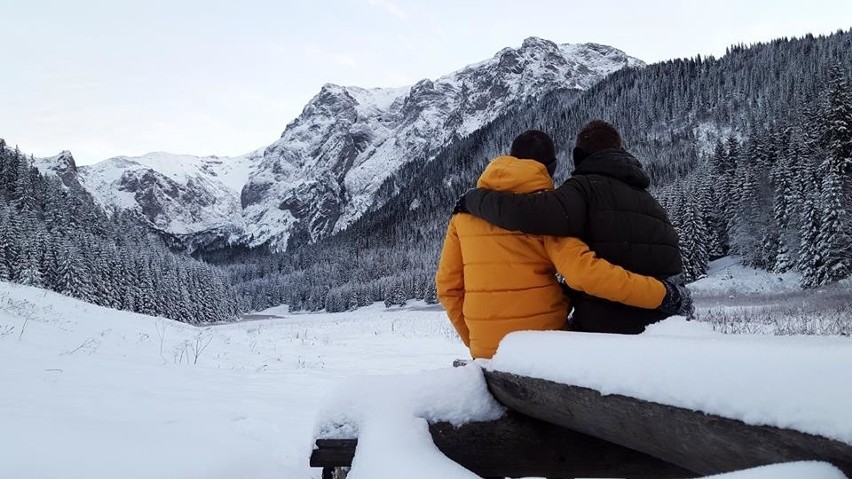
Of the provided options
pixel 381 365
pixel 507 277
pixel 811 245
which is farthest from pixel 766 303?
pixel 507 277

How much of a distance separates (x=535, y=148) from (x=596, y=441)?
1.77 metres

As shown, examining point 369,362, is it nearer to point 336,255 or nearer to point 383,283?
point 383,283

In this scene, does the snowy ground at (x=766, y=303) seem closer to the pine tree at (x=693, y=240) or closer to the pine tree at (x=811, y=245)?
the pine tree at (x=811, y=245)

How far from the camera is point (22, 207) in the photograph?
5341 centimetres

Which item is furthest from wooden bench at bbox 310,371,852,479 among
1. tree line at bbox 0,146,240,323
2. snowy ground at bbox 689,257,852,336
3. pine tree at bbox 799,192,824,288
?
tree line at bbox 0,146,240,323

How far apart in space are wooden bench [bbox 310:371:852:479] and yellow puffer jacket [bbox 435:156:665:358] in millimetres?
668

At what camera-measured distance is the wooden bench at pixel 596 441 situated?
105cm

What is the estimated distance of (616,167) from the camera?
9.97ft

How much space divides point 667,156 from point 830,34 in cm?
4876

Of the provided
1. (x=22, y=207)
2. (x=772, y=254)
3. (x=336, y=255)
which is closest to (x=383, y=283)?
(x=336, y=255)

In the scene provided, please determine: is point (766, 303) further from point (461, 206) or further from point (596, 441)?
point (596, 441)

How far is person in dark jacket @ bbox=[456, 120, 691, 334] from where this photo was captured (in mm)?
2756

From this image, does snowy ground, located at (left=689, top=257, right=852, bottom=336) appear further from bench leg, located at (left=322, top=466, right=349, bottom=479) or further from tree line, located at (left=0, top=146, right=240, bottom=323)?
tree line, located at (left=0, top=146, right=240, bottom=323)

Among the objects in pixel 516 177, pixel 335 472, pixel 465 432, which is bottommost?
pixel 335 472
